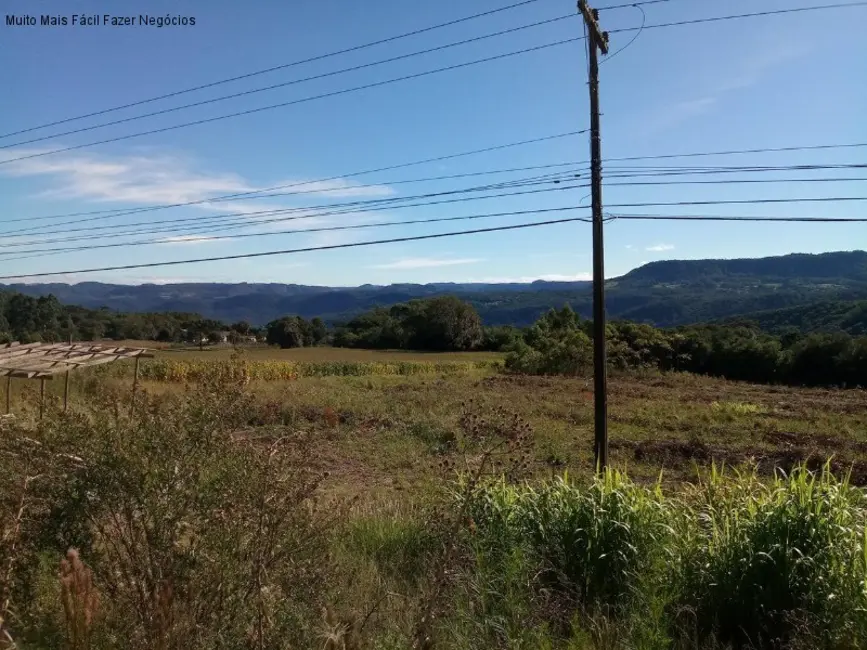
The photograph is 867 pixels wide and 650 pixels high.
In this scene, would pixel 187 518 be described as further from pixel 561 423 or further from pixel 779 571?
pixel 561 423

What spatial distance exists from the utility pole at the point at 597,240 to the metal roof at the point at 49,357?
1005cm

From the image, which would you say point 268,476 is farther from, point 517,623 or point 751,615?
point 751,615

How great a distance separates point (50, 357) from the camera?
13.5 metres

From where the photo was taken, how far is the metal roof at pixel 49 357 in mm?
12078

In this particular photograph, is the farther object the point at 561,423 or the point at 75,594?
the point at 561,423

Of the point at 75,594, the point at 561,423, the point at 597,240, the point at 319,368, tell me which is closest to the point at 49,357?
the point at 597,240

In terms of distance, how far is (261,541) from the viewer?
9.19 feet

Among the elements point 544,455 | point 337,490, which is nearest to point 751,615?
point 337,490

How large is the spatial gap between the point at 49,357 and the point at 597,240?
11.8m

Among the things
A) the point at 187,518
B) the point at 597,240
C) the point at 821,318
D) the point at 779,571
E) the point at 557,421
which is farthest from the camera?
the point at 821,318

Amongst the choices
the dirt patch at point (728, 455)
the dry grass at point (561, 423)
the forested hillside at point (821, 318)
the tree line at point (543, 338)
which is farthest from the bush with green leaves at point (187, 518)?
the forested hillside at point (821, 318)

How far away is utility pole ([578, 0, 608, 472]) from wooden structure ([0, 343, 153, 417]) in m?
8.58

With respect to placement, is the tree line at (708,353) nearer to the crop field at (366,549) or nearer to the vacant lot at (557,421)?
the vacant lot at (557,421)

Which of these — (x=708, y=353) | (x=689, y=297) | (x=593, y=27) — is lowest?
(x=708, y=353)
